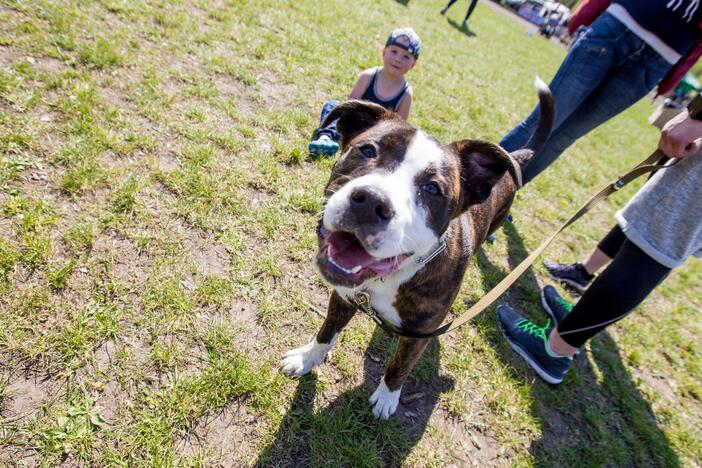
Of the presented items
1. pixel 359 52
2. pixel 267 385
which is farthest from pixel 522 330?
pixel 359 52

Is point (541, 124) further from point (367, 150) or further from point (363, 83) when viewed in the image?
point (363, 83)

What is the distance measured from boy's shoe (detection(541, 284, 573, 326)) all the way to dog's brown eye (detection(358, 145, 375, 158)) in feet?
9.91

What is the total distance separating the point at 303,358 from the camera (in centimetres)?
277

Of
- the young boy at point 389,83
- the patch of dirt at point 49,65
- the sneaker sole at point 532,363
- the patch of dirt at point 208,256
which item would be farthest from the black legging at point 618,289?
the patch of dirt at point 49,65

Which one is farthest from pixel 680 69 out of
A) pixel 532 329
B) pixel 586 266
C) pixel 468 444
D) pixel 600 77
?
pixel 468 444

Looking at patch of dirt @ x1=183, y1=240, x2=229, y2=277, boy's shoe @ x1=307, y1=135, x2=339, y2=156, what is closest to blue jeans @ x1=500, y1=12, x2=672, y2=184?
boy's shoe @ x1=307, y1=135, x2=339, y2=156

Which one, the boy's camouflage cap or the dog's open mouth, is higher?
the boy's camouflage cap

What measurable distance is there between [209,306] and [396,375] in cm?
159

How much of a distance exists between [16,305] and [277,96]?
406 cm

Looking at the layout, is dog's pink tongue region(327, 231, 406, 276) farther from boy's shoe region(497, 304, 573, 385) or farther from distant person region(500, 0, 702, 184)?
distant person region(500, 0, 702, 184)

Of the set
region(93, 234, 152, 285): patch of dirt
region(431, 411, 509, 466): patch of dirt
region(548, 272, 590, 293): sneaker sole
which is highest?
region(548, 272, 590, 293): sneaker sole

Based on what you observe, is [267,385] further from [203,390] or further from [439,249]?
[439,249]

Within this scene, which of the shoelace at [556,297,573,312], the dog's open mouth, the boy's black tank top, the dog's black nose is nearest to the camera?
the dog's black nose

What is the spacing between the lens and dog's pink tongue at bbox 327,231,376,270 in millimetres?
1884
